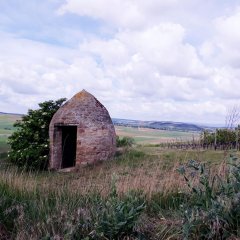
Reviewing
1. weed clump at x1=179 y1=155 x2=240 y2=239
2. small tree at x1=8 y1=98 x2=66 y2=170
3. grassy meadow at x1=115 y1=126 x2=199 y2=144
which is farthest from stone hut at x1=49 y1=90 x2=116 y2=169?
weed clump at x1=179 y1=155 x2=240 y2=239

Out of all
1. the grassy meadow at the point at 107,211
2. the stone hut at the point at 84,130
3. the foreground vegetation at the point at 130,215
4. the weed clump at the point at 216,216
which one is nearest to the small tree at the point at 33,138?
the stone hut at the point at 84,130

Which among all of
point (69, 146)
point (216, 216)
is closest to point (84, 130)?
point (69, 146)

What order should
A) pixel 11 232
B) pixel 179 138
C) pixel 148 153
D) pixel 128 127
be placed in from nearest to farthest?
1. pixel 11 232
2. pixel 148 153
3. pixel 179 138
4. pixel 128 127

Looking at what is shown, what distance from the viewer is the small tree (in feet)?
59.7

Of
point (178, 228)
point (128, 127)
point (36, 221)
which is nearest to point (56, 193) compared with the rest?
point (36, 221)

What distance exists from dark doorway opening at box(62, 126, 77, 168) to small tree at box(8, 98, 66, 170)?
985mm

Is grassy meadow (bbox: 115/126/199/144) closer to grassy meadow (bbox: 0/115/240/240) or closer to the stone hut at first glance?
the stone hut

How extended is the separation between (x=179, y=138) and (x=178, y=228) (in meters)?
21.5

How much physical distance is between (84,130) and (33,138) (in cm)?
288

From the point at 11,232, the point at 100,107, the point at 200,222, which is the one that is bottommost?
the point at 11,232

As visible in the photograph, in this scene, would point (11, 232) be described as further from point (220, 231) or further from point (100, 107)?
point (100, 107)

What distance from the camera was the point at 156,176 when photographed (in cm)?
849

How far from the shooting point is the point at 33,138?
19156 millimetres

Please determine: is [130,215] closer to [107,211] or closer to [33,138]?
[107,211]
